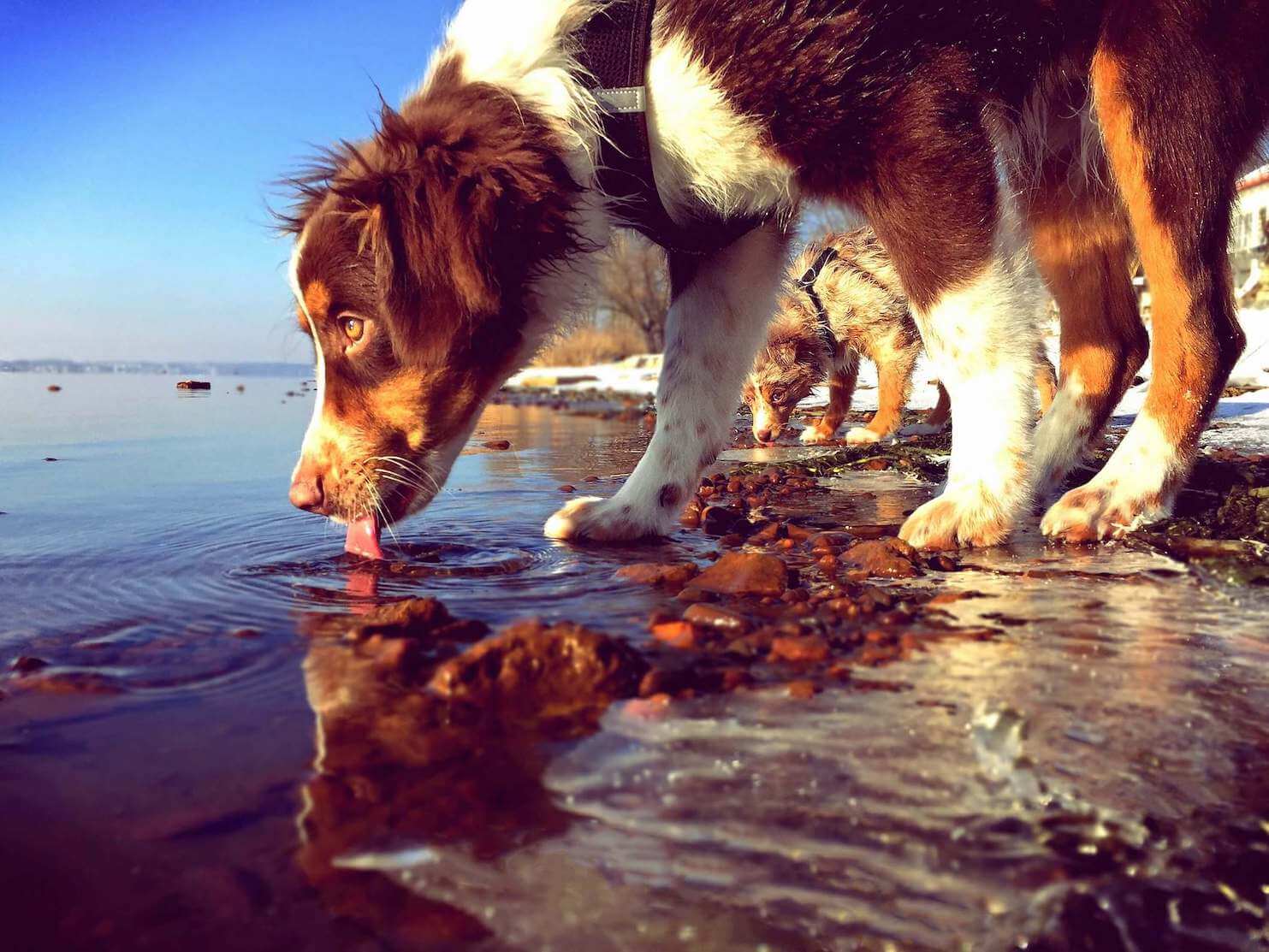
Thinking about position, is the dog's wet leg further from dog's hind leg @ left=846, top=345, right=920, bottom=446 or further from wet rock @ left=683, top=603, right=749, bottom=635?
dog's hind leg @ left=846, top=345, right=920, bottom=446

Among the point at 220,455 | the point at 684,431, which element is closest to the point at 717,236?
the point at 684,431

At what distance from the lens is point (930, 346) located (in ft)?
9.96

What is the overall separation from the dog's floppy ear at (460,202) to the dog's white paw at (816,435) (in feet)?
20.0

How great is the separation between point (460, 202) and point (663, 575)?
1277mm

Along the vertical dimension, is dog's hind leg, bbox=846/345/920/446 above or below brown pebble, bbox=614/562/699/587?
above

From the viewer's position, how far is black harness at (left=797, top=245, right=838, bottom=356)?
33.2ft

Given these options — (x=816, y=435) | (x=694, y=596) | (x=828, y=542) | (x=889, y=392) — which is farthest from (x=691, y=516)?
(x=889, y=392)

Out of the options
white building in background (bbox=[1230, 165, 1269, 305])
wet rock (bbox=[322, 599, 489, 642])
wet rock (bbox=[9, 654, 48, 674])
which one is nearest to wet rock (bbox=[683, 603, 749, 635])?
wet rock (bbox=[322, 599, 489, 642])

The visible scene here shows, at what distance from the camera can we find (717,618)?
1954 millimetres

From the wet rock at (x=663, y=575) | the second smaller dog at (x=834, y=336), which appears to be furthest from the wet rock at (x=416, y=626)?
the second smaller dog at (x=834, y=336)

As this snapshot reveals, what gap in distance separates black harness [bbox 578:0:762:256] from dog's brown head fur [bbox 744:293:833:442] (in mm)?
6268

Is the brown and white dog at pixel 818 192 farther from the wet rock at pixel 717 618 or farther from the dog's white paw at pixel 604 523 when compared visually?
the wet rock at pixel 717 618

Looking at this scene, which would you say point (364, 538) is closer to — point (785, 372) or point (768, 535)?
point (768, 535)

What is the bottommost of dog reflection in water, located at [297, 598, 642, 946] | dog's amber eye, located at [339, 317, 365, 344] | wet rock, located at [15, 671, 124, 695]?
wet rock, located at [15, 671, 124, 695]
